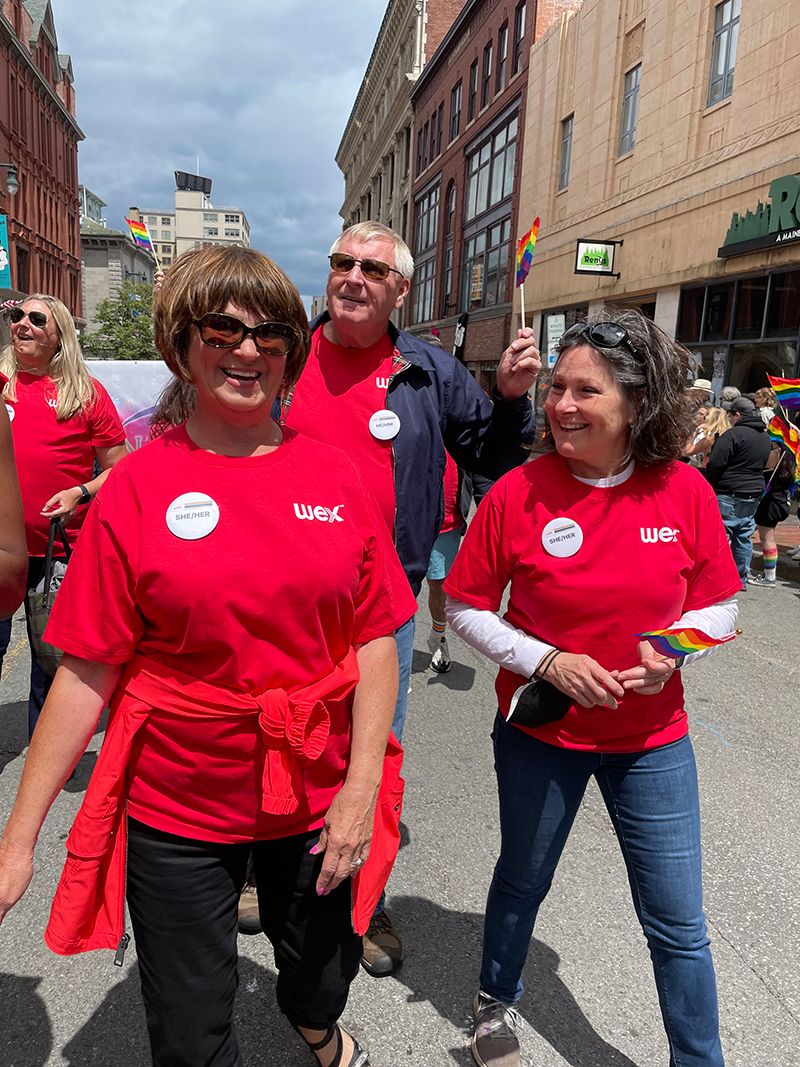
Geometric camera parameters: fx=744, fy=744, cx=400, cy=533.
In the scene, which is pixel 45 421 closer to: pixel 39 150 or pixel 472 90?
pixel 472 90

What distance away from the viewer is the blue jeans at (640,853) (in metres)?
1.80

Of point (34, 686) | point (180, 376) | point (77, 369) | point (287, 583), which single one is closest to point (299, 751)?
point (287, 583)

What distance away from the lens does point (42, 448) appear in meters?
3.37

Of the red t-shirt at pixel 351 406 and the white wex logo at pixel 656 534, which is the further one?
the red t-shirt at pixel 351 406

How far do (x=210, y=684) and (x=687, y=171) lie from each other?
16.3 metres

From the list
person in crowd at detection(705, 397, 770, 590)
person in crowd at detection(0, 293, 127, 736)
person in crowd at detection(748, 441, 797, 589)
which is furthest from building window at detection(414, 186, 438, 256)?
person in crowd at detection(0, 293, 127, 736)

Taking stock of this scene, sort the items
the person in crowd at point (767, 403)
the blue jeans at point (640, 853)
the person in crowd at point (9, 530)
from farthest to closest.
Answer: the person in crowd at point (767, 403) < the blue jeans at point (640, 853) < the person in crowd at point (9, 530)

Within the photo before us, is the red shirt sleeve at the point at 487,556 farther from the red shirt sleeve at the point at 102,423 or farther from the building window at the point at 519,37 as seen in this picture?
the building window at the point at 519,37

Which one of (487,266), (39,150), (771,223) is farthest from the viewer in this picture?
(39,150)

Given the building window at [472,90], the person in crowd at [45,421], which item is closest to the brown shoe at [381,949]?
the person in crowd at [45,421]

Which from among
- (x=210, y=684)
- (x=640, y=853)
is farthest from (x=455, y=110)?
(x=210, y=684)

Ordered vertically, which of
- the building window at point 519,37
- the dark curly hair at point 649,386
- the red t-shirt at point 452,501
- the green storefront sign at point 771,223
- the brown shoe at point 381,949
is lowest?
the brown shoe at point 381,949

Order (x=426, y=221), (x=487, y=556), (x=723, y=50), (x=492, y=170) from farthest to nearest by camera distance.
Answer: (x=426, y=221) → (x=492, y=170) → (x=723, y=50) → (x=487, y=556)

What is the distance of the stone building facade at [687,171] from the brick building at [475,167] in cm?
389
